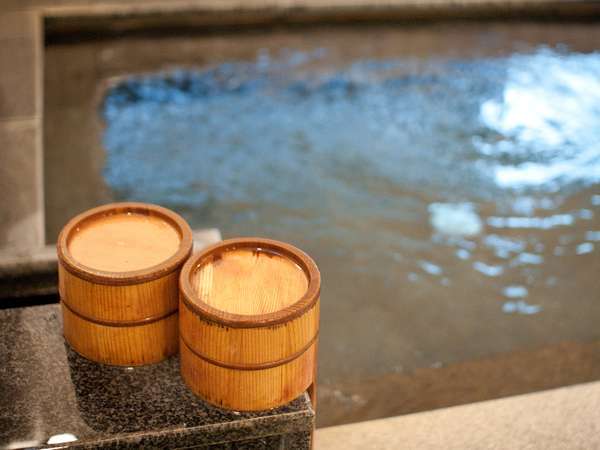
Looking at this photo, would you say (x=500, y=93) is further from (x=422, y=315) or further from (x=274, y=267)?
(x=274, y=267)

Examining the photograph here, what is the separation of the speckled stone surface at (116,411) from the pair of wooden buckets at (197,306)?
3cm

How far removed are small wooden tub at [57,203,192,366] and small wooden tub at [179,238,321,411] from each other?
3.0 inches

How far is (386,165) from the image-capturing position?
13.9 feet

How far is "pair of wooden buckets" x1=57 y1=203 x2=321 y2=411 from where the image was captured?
1356 mm

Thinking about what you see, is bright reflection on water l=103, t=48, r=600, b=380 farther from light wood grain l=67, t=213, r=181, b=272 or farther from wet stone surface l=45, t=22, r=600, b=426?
light wood grain l=67, t=213, r=181, b=272

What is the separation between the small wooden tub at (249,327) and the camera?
134 cm

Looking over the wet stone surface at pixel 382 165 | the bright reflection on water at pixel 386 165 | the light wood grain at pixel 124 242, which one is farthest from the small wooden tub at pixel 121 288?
the bright reflection on water at pixel 386 165

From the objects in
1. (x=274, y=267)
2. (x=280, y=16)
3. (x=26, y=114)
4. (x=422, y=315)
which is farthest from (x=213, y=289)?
(x=280, y=16)

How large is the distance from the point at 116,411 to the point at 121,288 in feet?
0.74

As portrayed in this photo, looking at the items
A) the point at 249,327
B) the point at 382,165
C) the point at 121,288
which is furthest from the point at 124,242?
the point at 382,165

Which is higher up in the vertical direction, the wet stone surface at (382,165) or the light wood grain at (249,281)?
the light wood grain at (249,281)

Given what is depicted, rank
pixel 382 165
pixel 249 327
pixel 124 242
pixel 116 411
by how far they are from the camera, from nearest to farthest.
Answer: pixel 249 327 < pixel 116 411 < pixel 124 242 < pixel 382 165

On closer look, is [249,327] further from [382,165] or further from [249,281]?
[382,165]

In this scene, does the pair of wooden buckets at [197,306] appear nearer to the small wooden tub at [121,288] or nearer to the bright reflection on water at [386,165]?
the small wooden tub at [121,288]
